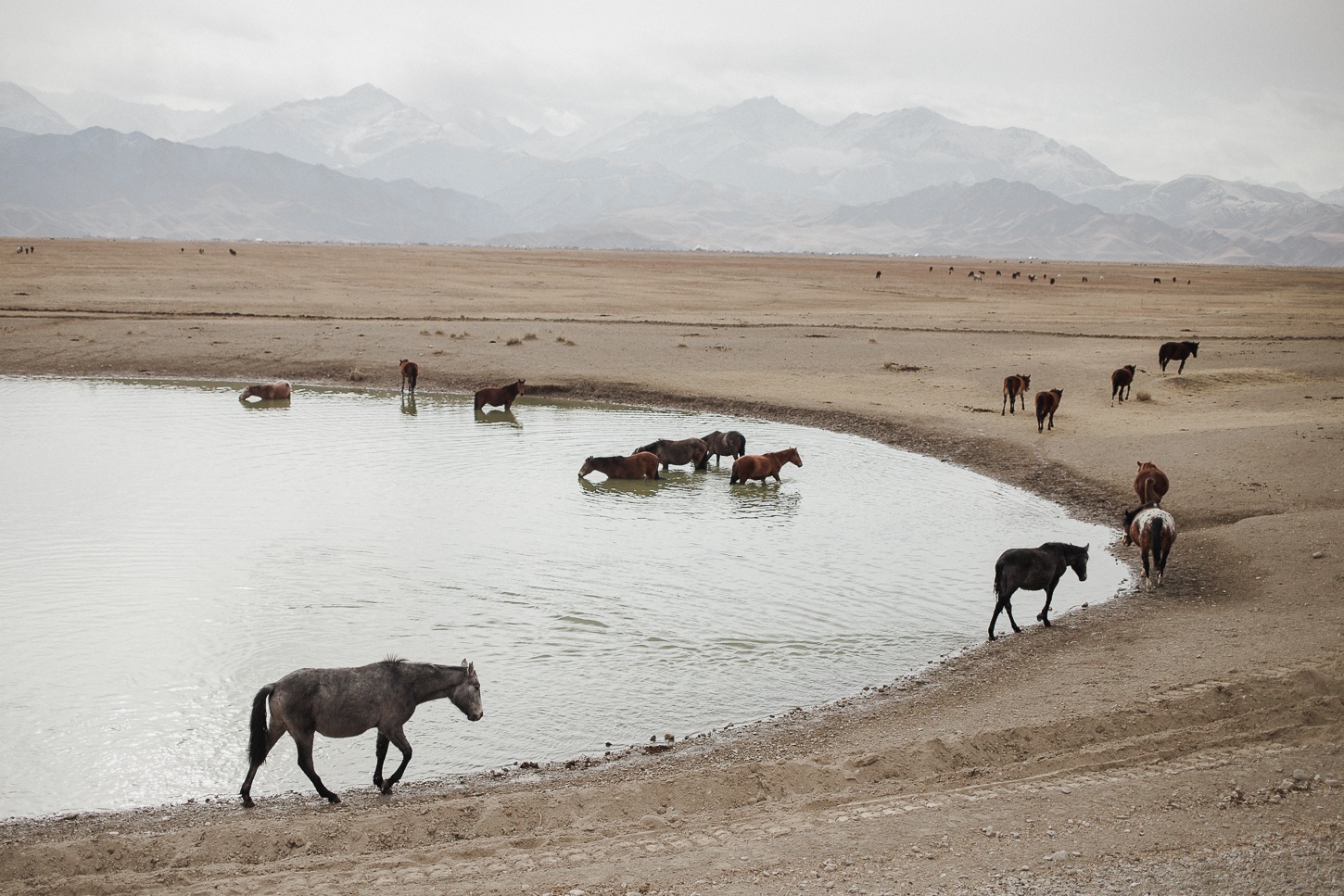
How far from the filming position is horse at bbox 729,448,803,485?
20.0 meters

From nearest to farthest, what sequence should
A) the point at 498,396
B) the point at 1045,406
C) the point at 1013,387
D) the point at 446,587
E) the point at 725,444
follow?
1. the point at 446,587
2. the point at 725,444
3. the point at 1045,406
4. the point at 1013,387
5. the point at 498,396

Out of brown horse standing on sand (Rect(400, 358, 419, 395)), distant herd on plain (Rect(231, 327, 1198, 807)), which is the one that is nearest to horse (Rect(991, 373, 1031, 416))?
distant herd on plain (Rect(231, 327, 1198, 807))

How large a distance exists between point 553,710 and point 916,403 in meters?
19.2

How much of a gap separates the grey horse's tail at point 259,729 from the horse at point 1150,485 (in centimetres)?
1232

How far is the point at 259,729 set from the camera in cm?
851

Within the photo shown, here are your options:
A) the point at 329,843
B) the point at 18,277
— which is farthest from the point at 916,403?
the point at 18,277

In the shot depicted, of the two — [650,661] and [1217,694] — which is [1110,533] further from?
[650,661]

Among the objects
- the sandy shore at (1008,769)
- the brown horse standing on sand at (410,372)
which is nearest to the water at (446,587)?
the sandy shore at (1008,769)

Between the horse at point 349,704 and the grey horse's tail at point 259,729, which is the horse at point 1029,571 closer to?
the horse at point 349,704

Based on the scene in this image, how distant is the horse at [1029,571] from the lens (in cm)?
1262

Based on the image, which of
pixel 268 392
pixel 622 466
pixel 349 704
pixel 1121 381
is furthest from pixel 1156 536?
pixel 268 392

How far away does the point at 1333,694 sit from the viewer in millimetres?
9633

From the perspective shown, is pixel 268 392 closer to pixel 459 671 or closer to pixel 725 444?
pixel 725 444

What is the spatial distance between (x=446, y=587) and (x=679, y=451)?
8.22 metres
